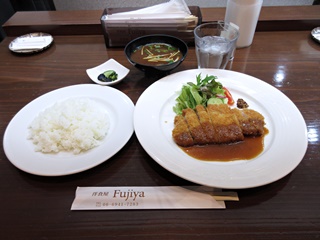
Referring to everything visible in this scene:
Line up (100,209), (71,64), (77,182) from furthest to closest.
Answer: (71,64), (77,182), (100,209)

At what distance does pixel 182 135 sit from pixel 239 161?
313mm

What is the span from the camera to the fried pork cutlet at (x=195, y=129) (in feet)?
4.07

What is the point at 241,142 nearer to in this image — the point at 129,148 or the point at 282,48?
the point at 129,148

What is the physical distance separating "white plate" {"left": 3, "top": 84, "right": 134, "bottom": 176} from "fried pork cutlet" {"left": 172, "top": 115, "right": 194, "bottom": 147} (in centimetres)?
24

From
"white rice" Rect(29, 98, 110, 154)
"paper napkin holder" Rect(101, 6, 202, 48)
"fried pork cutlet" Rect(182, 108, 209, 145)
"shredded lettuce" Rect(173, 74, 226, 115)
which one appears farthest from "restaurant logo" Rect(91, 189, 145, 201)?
"paper napkin holder" Rect(101, 6, 202, 48)

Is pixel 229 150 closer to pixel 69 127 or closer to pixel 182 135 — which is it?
pixel 182 135

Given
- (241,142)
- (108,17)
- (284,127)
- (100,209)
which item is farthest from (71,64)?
(284,127)

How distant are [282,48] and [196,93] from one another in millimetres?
1096

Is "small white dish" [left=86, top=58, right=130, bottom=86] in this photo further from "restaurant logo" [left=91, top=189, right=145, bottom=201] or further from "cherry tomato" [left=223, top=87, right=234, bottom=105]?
"restaurant logo" [left=91, top=189, right=145, bottom=201]

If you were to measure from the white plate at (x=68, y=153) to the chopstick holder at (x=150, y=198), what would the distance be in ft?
0.44

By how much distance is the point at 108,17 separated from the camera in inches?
77.0

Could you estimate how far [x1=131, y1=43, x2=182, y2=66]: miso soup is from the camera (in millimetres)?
1703

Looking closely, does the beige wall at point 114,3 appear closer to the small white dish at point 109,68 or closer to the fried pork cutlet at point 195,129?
the small white dish at point 109,68

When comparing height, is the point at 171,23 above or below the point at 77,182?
above
